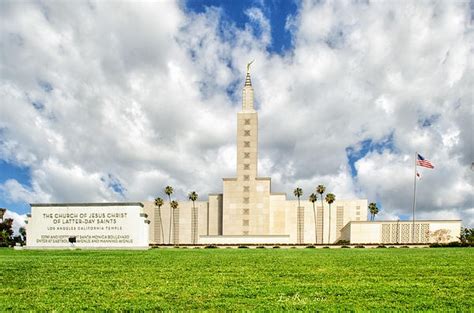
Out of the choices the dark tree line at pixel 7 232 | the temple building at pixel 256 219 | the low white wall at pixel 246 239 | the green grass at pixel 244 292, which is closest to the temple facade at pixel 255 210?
the temple building at pixel 256 219

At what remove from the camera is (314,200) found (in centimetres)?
8356

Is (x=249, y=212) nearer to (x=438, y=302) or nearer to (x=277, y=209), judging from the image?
(x=277, y=209)

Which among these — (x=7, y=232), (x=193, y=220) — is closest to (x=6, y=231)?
(x=7, y=232)

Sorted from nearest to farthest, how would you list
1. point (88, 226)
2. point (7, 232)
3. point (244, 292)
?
point (244, 292)
point (88, 226)
point (7, 232)

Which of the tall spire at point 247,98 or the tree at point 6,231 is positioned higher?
the tall spire at point 247,98

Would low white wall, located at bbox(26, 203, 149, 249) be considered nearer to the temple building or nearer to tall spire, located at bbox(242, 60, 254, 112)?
the temple building

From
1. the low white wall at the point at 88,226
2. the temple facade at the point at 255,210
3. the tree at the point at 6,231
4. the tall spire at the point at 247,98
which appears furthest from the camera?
the tall spire at the point at 247,98

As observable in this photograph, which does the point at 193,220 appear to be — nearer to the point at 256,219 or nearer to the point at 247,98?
the point at 256,219

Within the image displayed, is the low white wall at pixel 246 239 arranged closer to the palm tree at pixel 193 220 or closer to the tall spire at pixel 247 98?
the palm tree at pixel 193 220

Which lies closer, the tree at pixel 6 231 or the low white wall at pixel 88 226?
the low white wall at pixel 88 226

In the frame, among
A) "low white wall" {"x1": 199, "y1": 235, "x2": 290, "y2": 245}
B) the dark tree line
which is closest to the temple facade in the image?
"low white wall" {"x1": 199, "y1": 235, "x2": 290, "y2": 245}

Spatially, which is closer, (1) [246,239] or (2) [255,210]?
(1) [246,239]

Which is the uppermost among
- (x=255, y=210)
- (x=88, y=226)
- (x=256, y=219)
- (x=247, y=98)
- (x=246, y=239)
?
(x=247, y=98)

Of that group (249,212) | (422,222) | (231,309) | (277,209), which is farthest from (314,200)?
(231,309)
